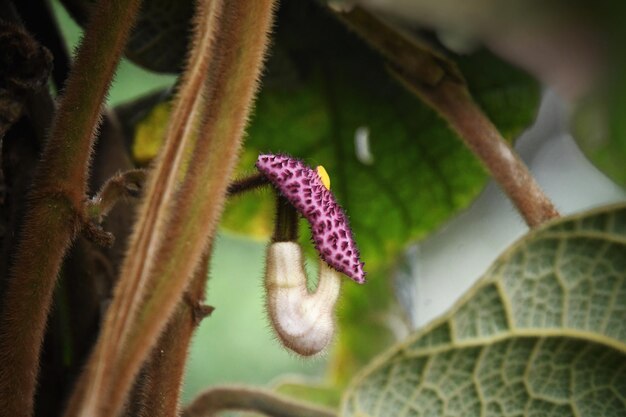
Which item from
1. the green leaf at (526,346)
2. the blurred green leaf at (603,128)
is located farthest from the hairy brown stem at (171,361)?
the blurred green leaf at (603,128)

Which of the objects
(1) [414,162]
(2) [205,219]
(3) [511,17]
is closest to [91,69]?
(2) [205,219]

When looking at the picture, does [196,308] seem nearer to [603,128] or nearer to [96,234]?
[96,234]

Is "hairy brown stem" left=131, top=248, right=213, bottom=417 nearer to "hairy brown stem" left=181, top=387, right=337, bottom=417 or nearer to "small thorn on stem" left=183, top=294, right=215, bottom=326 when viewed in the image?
"small thorn on stem" left=183, top=294, right=215, bottom=326

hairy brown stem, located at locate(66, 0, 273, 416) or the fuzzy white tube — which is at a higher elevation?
hairy brown stem, located at locate(66, 0, 273, 416)

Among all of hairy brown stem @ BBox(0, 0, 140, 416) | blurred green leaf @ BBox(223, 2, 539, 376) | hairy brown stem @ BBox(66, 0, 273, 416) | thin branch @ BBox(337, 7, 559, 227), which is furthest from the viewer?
blurred green leaf @ BBox(223, 2, 539, 376)

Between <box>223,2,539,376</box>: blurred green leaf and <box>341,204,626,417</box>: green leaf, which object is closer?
<box>341,204,626,417</box>: green leaf

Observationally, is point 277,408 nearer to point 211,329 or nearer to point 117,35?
point 117,35

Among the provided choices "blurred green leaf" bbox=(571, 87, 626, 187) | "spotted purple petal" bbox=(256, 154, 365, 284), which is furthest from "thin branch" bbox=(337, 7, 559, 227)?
"spotted purple petal" bbox=(256, 154, 365, 284)

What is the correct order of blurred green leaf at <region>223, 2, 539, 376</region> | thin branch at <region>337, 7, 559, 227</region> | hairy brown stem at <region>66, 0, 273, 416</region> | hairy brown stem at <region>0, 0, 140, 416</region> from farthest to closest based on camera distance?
blurred green leaf at <region>223, 2, 539, 376</region> → thin branch at <region>337, 7, 559, 227</region> → hairy brown stem at <region>0, 0, 140, 416</region> → hairy brown stem at <region>66, 0, 273, 416</region>
